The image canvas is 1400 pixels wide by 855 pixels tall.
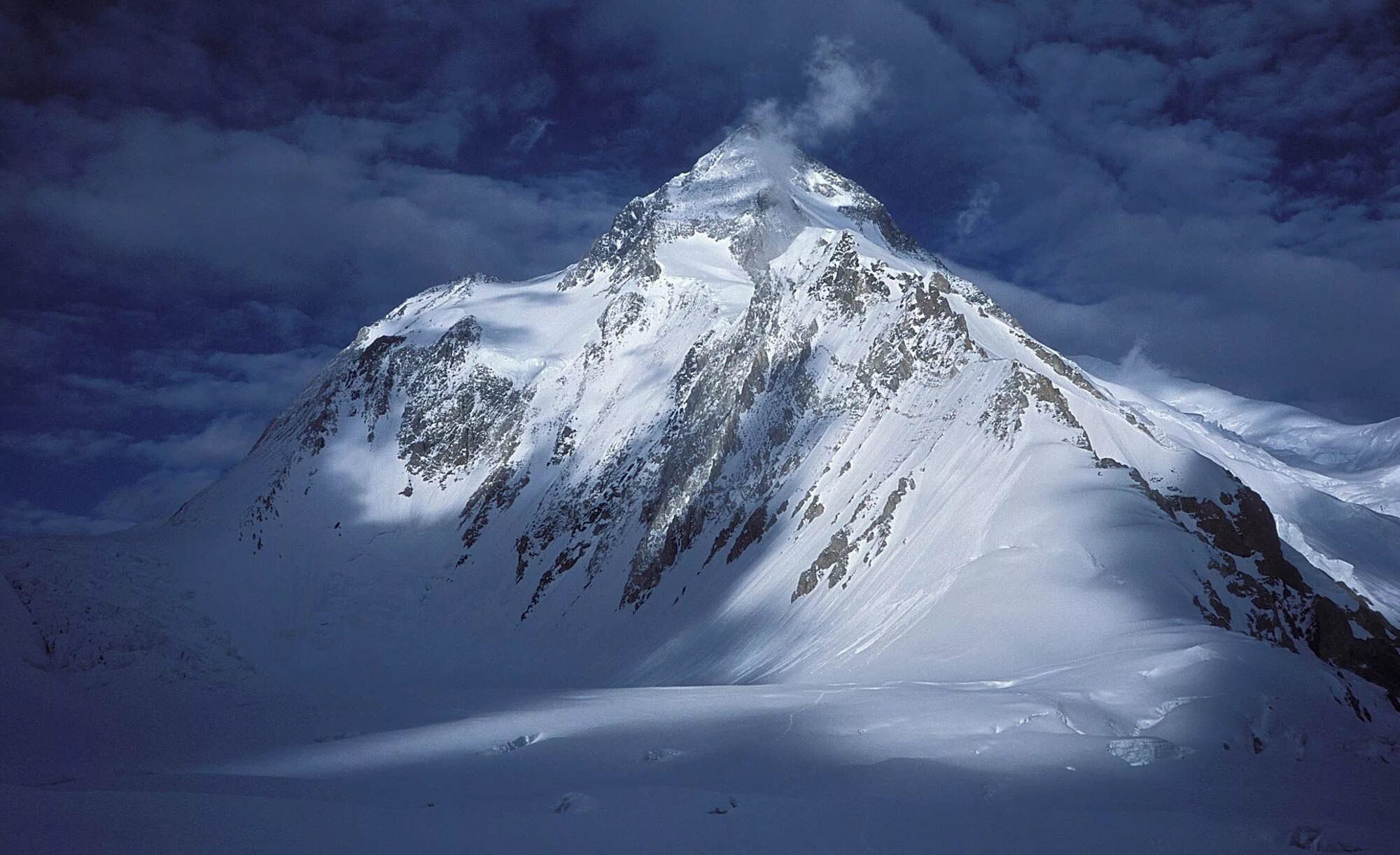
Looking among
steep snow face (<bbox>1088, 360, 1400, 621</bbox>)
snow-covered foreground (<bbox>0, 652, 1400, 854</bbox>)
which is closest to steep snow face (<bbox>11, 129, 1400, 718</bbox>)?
snow-covered foreground (<bbox>0, 652, 1400, 854</bbox>)

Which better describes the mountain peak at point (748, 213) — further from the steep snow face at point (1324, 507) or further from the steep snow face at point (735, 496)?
the steep snow face at point (1324, 507)

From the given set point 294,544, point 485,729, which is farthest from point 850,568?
point 294,544

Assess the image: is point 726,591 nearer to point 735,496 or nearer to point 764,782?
point 735,496

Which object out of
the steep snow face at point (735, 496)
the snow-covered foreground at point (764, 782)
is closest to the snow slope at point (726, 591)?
the snow-covered foreground at point (764, 782)

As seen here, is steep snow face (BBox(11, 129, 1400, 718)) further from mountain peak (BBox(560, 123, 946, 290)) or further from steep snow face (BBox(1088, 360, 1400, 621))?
steep snow face (BBox(1088, 360, 1400, 621))

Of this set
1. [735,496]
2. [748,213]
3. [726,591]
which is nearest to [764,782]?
[726,591]
